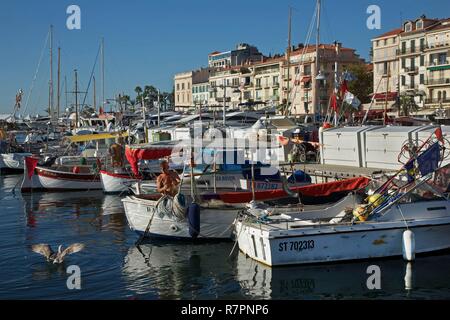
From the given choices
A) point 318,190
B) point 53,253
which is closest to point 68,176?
point 53,253

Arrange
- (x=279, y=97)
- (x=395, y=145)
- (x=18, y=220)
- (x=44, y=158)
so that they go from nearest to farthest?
(x=18, y=220)
(x=395, y=145)
(x=44, y=158)
(x=279, y=97)

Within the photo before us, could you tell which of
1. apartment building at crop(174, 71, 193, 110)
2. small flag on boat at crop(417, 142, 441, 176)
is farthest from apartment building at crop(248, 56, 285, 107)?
small flag on boat at crop(417, 142, 441, 176)

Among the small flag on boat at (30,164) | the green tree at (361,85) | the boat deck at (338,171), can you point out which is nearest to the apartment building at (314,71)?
the green tree at (361,85)

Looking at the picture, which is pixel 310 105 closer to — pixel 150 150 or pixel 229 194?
pixel 150 150

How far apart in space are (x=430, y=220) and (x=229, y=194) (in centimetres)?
668

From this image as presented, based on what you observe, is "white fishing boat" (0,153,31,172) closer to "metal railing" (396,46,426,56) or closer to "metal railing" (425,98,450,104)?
"metal railing" (425,98,450,104)

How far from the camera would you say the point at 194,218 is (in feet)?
58.9

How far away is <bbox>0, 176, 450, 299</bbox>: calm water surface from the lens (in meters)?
13.7

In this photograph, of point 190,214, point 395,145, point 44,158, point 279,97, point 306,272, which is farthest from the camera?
point 279,97

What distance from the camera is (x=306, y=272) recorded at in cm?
1512

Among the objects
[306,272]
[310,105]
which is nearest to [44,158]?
[306,272]

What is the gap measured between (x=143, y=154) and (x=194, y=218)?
32.0 feet

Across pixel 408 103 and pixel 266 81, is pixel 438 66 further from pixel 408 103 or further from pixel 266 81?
pixel 266 81
